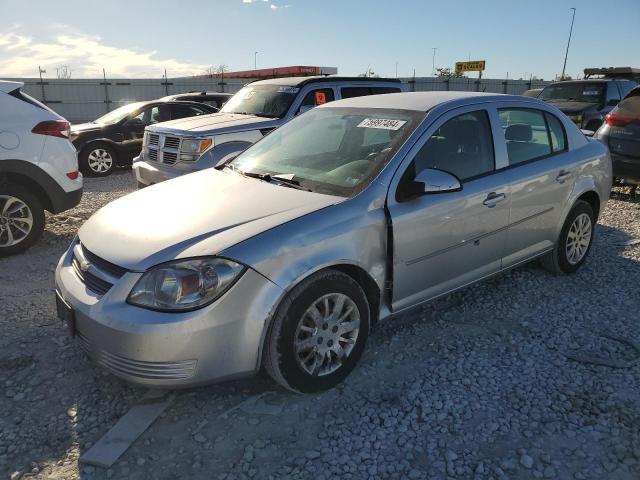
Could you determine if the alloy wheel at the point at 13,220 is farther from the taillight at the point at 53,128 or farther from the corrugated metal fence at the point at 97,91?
the corrugated metal fence at the point at 97,91

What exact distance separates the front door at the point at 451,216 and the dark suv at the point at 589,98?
9.11m

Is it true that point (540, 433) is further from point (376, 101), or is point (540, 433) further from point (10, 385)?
point (10, 385)

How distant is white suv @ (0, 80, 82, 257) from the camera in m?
5.27

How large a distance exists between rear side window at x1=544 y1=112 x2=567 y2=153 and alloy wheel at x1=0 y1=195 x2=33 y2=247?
16.9 ft

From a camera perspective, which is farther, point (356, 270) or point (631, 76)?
point (631, 76)

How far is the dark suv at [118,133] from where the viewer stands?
10133 millimetres

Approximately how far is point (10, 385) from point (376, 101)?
3114 millimetres

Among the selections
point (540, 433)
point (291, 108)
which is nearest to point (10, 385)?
point (540, 433)

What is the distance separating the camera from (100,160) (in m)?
10.3

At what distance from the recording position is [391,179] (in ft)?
10.4

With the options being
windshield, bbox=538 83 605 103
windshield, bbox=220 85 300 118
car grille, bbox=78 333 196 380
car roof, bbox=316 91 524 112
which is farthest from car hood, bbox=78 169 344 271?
windshield, bbox=538 83 605 103

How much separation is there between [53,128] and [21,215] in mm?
972

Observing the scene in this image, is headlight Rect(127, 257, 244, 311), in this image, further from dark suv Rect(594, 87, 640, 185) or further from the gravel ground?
dark suv Rect(594, 87, 640, 185)

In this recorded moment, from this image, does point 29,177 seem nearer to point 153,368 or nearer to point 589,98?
point 153,368
